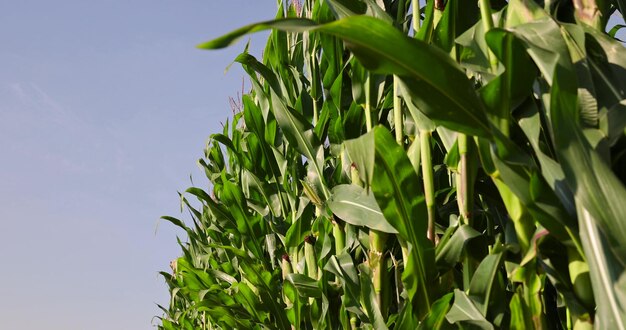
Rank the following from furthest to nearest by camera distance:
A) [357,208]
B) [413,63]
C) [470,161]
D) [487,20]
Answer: [357,208]
[470,161]
[487,20]
[413,63]

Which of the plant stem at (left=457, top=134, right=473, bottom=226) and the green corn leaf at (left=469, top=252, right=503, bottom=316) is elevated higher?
the plant stem at (left=457, top=134, right=473, bottom=226)

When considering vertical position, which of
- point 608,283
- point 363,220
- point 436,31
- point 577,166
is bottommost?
point 608,283

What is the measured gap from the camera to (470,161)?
3.68 feet

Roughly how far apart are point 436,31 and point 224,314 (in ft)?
5.48

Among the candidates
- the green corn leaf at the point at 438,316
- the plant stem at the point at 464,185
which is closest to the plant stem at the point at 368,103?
the plant stem at the point at 464,185

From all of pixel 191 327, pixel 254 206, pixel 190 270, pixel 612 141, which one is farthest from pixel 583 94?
pixel 191 327

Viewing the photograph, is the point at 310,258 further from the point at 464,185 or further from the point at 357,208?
the point at 464,185

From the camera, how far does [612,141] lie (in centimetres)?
83

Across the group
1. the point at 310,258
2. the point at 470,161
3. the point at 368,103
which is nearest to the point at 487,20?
the point at 470,161

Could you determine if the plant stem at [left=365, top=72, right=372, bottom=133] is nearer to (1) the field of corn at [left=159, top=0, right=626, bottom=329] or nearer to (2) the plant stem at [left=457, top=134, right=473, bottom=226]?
(1) the field of corn at [left=159, top=0, right=626, bottom=329]

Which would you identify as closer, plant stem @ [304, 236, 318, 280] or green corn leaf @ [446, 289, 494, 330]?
green corn leaf @ [446, 289, 494, 330]

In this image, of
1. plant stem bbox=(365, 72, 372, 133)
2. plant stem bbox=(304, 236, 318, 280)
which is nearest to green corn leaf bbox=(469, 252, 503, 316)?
plant stem bbox=(365, 72, 372, 133)

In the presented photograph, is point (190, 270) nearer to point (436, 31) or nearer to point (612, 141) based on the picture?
point (436, 31)

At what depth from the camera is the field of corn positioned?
2.60ft
